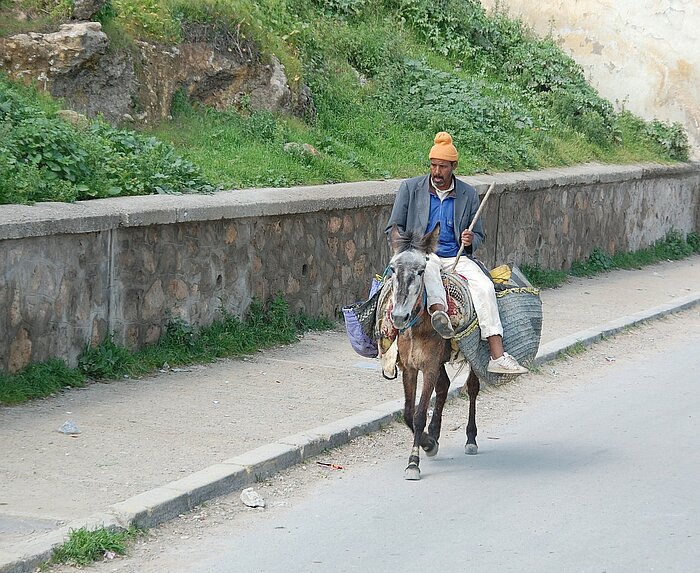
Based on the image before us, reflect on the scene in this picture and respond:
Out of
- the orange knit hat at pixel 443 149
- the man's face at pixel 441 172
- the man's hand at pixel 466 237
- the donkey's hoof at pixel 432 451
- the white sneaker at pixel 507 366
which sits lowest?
the donkey's hoof at pixel 432 451

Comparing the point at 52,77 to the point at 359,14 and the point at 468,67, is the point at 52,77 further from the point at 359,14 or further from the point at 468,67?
the point at 468,67

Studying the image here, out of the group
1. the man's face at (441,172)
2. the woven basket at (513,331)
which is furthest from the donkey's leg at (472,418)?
the man's face at (441,172)

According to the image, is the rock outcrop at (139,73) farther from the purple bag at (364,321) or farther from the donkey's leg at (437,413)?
the donkey's leg at (437,413)

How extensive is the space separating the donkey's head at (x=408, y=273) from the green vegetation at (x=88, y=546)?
2.17m

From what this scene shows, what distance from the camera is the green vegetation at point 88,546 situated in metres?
5.77

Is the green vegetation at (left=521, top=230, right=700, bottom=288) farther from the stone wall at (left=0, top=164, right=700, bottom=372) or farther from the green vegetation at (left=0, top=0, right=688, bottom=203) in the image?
the green vegetation at (left=0, top=0, right=688, bottom=203)

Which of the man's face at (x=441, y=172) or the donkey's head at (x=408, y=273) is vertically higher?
the man's face at (x=441, y=172)

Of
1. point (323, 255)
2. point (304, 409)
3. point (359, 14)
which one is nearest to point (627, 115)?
point (359, 14)

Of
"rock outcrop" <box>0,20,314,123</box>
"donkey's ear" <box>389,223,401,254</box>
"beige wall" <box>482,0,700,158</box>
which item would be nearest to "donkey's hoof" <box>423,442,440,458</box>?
"donkey's ear" <box>389,223,401,254</box>

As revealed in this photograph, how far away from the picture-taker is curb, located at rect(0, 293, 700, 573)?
5.73 metres

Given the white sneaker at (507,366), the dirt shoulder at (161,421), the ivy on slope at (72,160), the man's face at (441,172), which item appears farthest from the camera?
the ivy on slope at (72,160)

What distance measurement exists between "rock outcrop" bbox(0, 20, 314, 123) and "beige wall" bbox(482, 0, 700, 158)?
9.39 meters

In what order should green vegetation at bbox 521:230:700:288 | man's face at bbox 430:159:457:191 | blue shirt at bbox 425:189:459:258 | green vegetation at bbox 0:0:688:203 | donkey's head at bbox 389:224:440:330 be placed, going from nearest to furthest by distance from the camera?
donkey's head at bbox 389:224:440:330
man's face at bbox 430:159:457:191
blue shirt at bbox 425:189:459:258
green vegetation at bbox 0:0:688:203
green vegetation at bbox 521:230:700:288

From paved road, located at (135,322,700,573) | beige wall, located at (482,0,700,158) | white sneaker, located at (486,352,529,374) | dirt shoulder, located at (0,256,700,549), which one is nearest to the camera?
paved road, located at (135,322,700,573)
